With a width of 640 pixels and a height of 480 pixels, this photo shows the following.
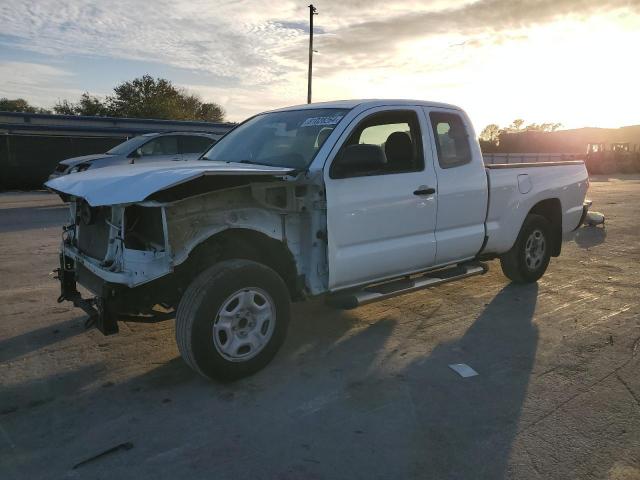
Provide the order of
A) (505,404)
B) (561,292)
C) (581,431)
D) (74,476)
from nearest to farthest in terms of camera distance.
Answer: (74,476) → (581,431) → (505,404) → (561,292)

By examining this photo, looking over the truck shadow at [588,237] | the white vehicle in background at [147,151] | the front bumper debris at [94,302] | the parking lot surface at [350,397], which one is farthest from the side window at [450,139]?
the white vehicle in background at [147,151]

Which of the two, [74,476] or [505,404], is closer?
[74,476]

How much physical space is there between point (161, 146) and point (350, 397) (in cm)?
1096

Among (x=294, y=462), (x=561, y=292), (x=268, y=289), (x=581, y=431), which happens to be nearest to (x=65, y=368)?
(x=268, y=289)

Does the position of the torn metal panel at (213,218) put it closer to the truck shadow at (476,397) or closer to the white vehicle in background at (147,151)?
the truck shadow at (476,397)

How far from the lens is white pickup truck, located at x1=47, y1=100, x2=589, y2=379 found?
11.2 feet

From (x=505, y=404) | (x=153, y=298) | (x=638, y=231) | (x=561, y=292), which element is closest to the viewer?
(x=505, y=404)

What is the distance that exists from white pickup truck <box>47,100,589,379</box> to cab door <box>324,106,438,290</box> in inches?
0.5

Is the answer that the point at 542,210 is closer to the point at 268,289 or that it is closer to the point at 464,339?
the point at 464,339

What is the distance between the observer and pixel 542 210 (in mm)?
Result: 6371

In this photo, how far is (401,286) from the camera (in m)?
4.64

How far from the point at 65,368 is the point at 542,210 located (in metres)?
5.41

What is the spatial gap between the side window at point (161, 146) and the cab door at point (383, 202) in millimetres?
9326

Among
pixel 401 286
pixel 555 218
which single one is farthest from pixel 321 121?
pixel 555 218
